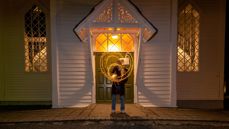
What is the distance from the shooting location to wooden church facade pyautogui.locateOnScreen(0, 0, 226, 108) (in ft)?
26.1

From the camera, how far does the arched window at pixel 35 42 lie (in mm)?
8969

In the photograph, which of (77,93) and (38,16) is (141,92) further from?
(38,16)

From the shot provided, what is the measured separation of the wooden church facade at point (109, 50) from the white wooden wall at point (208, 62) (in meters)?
0.04

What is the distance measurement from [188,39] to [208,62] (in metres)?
1.42

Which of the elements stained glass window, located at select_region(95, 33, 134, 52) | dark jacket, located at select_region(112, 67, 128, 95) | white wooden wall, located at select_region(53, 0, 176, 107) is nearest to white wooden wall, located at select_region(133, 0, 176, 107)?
white wooden wall, located at select_region(53, 0, 176, 107)

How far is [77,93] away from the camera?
8117 mm

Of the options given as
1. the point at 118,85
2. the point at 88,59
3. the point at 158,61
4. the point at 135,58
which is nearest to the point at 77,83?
the point at 88,59

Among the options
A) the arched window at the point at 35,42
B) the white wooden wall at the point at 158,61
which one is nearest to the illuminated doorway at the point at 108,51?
the white wooden wall at the point at 158,61

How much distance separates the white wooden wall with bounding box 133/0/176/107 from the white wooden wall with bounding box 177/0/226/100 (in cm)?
109

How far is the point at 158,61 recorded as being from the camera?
26.8 feet

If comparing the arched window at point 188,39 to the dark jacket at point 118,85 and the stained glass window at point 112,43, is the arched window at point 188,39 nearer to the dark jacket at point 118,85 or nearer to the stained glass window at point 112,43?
the stained glass window at point 112,43

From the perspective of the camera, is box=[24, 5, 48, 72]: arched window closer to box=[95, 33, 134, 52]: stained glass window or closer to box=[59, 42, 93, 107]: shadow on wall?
box=[59, 42, 93, 107]: shadow on wall

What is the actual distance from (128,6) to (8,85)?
6.56m

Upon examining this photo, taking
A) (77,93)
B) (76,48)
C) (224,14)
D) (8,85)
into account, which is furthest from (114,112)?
(224,14)
